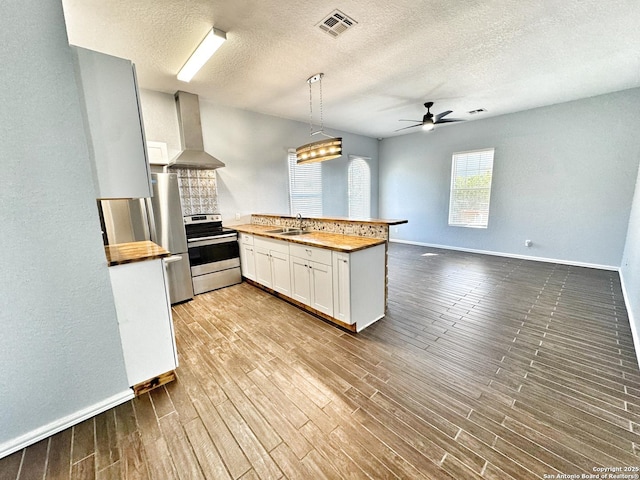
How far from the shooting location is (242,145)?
463 cm

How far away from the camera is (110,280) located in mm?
1656

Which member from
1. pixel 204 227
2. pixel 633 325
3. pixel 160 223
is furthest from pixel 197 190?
pixel 633 325

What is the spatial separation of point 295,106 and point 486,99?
11.1ft

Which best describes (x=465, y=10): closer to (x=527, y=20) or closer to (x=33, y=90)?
(x=527, y=20)

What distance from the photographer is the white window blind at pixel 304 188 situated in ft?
17.9

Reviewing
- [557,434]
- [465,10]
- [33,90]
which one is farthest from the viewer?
[465,10]

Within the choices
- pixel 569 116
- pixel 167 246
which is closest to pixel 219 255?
pixel 167 246

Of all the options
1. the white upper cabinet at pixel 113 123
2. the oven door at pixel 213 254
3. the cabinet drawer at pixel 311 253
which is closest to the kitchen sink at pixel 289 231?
the cabinet drawer at pixel 311 253


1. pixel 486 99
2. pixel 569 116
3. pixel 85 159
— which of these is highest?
pixel 486 99

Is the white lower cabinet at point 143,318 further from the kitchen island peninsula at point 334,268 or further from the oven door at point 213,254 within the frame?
the oven door at point 213,254

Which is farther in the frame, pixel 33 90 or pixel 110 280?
pixel 110 280

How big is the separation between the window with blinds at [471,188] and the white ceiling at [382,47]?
155 centimetres

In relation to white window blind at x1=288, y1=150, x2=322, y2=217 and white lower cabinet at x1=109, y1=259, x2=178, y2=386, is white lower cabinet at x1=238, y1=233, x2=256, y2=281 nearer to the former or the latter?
white window blind at x1=288, y1=150, x2=322, y2=217

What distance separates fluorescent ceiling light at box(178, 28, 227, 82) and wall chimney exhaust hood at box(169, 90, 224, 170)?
709 millimetres
